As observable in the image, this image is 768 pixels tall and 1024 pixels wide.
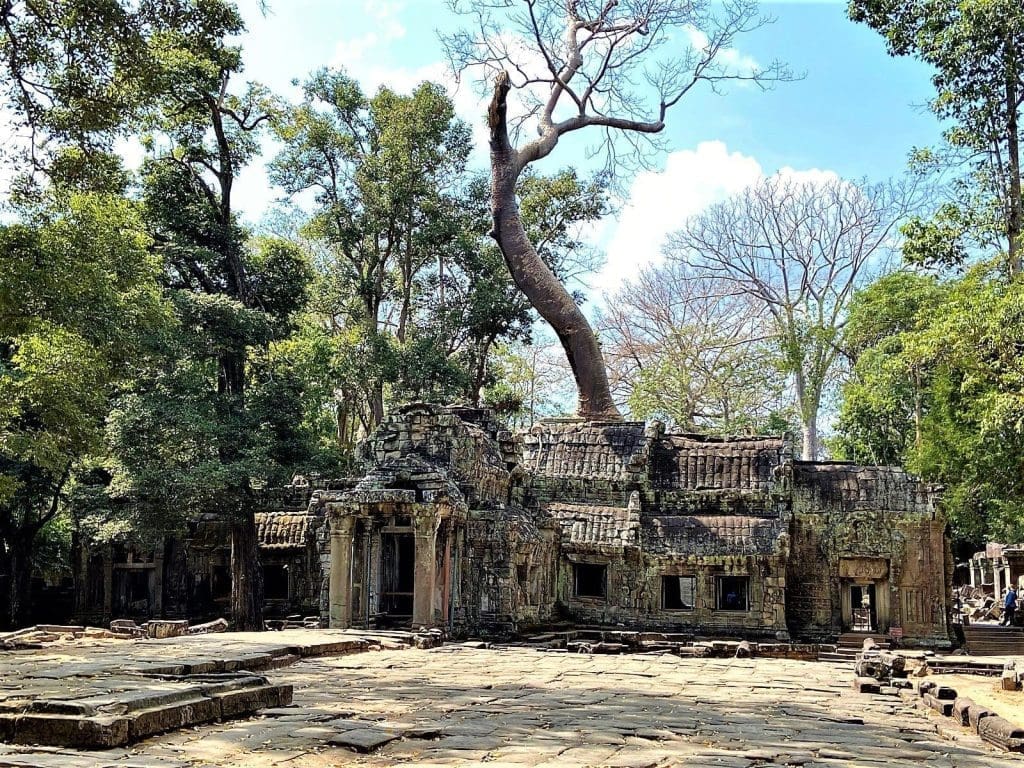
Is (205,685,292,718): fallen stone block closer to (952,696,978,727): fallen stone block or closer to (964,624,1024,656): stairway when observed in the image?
(952,696,978,727): fallen stone block

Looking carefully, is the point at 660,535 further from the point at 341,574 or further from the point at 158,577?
the point at 158,577

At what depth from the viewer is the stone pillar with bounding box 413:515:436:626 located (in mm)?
17047

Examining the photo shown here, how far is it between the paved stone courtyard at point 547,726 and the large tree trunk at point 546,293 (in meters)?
16.1

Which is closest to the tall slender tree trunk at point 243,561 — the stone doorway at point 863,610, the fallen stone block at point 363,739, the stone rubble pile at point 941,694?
the stone doorway at point 863,610

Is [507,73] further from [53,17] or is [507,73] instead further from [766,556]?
[53,17]

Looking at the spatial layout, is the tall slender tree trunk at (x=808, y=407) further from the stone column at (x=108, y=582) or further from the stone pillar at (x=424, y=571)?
the stone column at (x=108, y=582)

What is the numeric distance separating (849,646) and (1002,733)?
13.1 meters

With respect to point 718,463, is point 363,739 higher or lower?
lower

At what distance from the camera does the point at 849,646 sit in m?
20.3

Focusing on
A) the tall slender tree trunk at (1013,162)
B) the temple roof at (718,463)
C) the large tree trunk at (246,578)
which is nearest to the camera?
the tall slender tree trunk at (1013,162)

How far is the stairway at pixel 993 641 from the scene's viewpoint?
2139cm

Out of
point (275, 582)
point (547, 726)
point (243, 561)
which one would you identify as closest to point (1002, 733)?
point (547, 726)

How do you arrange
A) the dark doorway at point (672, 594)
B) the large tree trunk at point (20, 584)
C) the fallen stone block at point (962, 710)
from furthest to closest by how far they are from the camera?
the large tree trunk at point (20, 584) → the dark doorway at point (672, 594) → the fallen stone block at point (962, 710)

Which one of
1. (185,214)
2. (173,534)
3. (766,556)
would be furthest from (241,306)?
(766,556)
